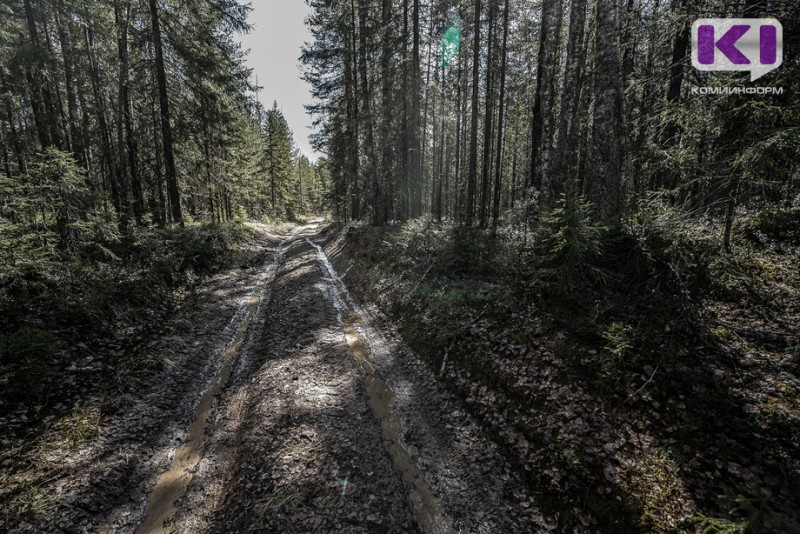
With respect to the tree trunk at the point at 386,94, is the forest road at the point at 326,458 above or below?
below

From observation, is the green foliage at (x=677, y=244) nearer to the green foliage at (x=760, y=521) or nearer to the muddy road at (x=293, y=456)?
the green foliage at (x=760, y=521)

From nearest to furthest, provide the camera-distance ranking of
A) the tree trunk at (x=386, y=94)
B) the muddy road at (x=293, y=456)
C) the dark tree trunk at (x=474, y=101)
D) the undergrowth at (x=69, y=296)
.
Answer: the muddy road at (x=293, y=456), the undergrowth at (x=69, y=296), the dark tree trunk at (x=474, y=101), the tree trunk at (x=386, y=94)

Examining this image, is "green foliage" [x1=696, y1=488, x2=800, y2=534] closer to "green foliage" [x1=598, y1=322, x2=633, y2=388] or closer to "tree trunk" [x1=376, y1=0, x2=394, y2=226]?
"green foliage" [x1=598, y1=322, x2=633, y2=388]

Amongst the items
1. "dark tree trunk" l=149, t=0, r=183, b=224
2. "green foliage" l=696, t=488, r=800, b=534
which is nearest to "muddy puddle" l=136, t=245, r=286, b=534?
"green foliage" l=696, t=488, r=800, b=534

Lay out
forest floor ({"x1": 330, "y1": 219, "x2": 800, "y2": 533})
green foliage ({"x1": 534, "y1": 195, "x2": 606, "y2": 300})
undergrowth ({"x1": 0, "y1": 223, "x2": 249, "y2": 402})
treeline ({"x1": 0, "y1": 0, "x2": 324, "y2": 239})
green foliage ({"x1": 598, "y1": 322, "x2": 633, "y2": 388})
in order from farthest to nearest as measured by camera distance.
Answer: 1. treeline ({"x1": 0, "y1": 0, "x2": 324, "y2": 239})
2. green foliage ({"x1": 534, "y1": 195, "x2": 606, "y2": 300})
3. undergrowth ({"x1": 0, "y1": 223, "x2": 249, "y2": 402})
4. green foliage ({"x1": 598, "y1": 322, "x2": 633, "y2": 388})
5. forest floor ({"x1": 330, "y1": 219, "x2": 800, "y2": 533})

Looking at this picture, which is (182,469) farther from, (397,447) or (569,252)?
(569,252)

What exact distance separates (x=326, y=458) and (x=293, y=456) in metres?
0.53

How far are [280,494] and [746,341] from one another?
7160mm

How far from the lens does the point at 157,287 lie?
10688 mm

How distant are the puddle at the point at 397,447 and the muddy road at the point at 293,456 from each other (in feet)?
0.07

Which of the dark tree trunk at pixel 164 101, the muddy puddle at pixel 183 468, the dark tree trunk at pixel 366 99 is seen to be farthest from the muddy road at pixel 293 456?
the dark tree trunk at pixel 366 99

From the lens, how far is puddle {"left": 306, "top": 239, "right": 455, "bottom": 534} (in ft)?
15.0

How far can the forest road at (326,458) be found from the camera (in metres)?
4.51

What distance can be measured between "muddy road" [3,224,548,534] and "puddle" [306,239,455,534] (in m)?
0.02
